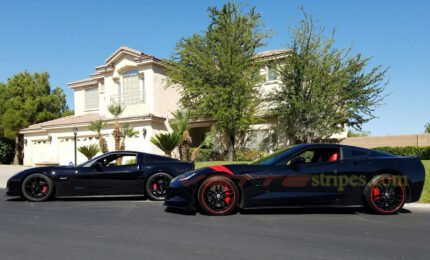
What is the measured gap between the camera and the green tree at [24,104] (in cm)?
3028

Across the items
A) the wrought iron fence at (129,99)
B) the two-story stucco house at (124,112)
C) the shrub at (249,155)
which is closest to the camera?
the shrub at (249,155)

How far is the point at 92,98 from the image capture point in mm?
30281

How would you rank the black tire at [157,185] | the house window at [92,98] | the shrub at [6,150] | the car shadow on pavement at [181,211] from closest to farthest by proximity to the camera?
the car shadow on pavement at [181,211]
the black tire at [157,185]
the house window at [92,98]
the shrub at [6,150]

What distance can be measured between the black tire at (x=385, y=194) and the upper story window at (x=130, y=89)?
65.0 ft

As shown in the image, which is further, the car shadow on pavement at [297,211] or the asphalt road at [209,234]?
the car shadow on pavement at [297,211]

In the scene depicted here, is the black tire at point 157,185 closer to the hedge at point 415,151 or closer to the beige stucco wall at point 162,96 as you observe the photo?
the hedge at point 415,151

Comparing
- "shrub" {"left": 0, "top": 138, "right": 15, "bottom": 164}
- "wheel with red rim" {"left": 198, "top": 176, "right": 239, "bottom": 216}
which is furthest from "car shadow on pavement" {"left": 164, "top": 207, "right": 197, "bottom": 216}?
"shrub" {"left": 0, "top": 138, "right": 15, "bottom": 164}

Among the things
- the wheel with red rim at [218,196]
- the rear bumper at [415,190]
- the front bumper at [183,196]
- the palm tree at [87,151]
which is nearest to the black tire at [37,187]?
the front bumper at [183,196]

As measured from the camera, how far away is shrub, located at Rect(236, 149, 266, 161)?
68.6 ft

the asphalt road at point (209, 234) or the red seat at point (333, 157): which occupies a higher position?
the red seat at point (333, 157)

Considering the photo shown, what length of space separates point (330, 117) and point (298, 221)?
48.2ft

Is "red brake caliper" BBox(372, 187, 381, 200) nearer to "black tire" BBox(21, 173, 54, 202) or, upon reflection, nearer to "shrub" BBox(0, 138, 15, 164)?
"black tire" BBox(21, 173, 54, 202)

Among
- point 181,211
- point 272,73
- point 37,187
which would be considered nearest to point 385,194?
point 181,211

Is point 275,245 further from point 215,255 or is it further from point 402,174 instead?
point 402,174
